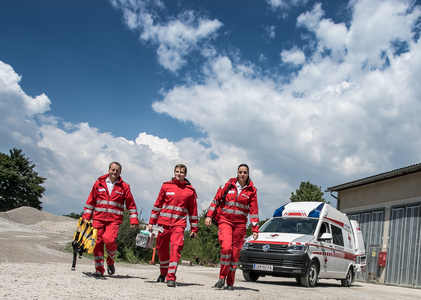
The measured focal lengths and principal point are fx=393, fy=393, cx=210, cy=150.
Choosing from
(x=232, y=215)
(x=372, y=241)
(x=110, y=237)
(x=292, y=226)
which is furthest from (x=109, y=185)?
(x=372, y=241)

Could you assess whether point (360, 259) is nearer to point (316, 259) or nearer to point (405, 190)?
point (316, 259)

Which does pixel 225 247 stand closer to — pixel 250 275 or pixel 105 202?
pixel 105 202

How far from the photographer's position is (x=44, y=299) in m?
4.13

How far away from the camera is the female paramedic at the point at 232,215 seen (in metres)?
6.68

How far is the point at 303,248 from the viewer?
9336 millimetres

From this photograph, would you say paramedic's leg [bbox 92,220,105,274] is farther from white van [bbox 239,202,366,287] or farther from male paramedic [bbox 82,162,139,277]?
white van [bbox 239,202,366,287]

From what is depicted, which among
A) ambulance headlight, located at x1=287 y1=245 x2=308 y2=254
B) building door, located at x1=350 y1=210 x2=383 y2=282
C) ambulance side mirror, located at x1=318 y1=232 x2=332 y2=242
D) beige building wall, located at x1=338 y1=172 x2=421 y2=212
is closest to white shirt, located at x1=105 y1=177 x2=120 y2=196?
ambulance headlight, located at x1=287 y1=245 x2=308 y2=254

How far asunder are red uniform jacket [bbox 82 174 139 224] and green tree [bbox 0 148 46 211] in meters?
50.8

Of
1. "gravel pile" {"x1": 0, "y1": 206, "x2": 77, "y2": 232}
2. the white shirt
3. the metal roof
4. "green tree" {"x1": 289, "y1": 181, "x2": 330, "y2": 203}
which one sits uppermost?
"green tree" {"x1": 289, "y1": 181, "x2": 330, "y2": 203}

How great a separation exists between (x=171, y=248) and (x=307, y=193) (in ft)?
107

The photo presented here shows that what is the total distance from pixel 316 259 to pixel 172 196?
495 cm

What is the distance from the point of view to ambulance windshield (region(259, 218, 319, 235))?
10.3 meters

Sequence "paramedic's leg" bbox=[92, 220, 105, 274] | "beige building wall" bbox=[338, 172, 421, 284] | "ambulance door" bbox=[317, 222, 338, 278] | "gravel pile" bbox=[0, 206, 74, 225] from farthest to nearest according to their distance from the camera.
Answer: "gravel pile" bbox=[0, 206, 74, 225] → "beige building wall" bbox=[338, 172, 421, 284] → "ambulance door" bbox=[317, 222, 338, 278] → "paramedic's leg" bbox=[92, 220, 105, 274]

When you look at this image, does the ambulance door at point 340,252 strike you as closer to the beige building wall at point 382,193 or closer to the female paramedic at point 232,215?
the female paramedic at point 232,215
